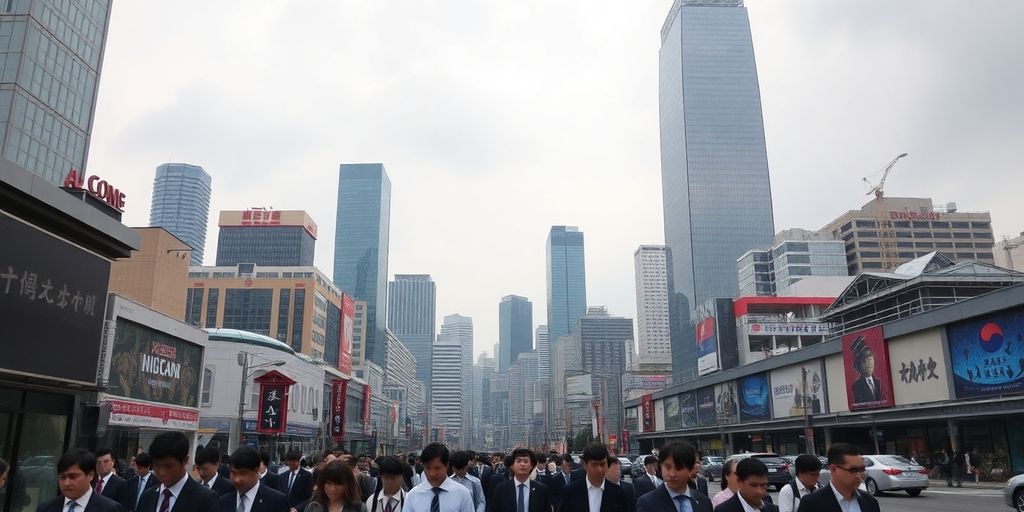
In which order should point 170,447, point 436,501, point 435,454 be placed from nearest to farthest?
point 170,447 < point 436,501 < point 435,454

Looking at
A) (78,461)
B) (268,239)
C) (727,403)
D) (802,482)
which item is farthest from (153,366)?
(268,239)

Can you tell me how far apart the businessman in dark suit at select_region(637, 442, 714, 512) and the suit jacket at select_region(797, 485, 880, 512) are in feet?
3.02

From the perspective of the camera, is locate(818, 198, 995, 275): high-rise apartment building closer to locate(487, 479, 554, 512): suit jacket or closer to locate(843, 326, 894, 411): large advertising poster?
locate(843, 326, 894, 411): large advertising poster

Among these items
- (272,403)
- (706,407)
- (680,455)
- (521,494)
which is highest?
(706,407)

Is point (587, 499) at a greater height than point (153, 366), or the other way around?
point (153, 366)

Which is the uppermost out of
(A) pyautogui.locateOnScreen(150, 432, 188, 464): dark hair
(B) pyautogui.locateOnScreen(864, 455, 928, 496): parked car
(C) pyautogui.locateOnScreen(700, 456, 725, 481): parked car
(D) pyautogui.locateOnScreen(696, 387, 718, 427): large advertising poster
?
(D) pyautogui.locateOnScreen(696, 387, 718, 427): large advertising poster

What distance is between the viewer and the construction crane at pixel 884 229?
487 ft

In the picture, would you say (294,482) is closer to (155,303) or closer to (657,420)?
(155,303)

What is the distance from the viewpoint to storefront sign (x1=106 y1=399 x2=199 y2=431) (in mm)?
27500

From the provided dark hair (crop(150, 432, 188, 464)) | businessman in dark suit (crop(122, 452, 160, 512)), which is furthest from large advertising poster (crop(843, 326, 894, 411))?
dark hair (crop(150, 432, 188, 464))

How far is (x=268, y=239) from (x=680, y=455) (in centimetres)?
17804

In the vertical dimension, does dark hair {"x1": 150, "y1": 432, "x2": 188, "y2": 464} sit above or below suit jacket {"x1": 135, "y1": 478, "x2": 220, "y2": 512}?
above

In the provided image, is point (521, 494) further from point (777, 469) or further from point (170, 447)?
point (777, 469)

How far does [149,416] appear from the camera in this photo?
101 ft
